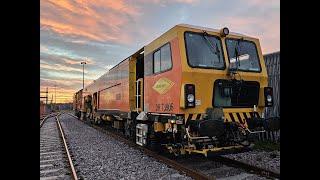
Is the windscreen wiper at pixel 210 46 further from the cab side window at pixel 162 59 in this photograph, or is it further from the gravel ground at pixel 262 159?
the gravel ground at pixel 262 159

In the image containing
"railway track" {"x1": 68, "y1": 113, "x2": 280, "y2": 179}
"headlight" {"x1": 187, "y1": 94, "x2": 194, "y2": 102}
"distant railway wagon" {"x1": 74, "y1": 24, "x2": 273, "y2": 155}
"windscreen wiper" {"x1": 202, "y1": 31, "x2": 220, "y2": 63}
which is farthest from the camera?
"windscreen wiper" {"x1": 202, "y1": 31, "x2": 220, "y2": 63}

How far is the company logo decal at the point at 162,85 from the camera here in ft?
24.2

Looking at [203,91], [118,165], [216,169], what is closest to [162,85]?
[203,91]

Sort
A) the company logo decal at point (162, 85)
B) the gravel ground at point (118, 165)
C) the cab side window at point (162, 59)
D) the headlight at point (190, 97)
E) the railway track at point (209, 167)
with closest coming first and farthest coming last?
the railway track at point (209, 167) → the gravel ground at point (118, 165) → the headlight at point (190, 97) → the company logo decal at point (162, 85) → the cab side window at point (162, 59)

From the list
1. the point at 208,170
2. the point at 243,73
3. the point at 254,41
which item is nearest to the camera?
the point at 208,170

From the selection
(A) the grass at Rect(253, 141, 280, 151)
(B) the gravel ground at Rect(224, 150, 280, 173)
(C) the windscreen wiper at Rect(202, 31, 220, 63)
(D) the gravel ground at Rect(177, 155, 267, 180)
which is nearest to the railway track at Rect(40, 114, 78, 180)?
(D) the gravel ground at Rect(177, 155, 267, 180)

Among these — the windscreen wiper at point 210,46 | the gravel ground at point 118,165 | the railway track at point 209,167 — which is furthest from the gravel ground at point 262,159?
the windscreen wiper at point 210,46

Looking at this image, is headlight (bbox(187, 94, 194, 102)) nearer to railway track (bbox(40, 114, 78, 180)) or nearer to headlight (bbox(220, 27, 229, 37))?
headlight (bbox(220, 27, 229, 37))

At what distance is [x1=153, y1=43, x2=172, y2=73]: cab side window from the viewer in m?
7.62
